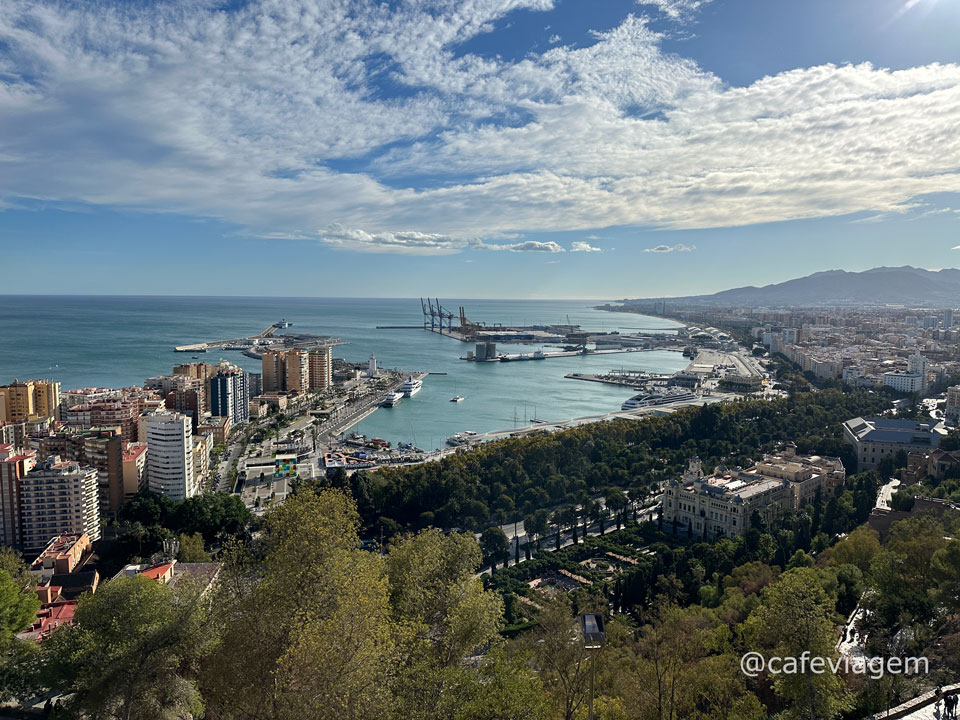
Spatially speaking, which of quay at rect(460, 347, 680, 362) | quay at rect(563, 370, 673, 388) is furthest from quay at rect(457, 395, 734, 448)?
quay at rect(460, 347, 680, 362)

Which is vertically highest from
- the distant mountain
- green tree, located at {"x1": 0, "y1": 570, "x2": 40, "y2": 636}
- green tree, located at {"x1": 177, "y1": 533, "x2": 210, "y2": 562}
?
the distant mountain

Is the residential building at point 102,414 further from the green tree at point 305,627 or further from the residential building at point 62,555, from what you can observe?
the green tree at point 305,627

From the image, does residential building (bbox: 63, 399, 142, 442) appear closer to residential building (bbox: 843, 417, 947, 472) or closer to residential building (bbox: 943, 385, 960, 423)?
residential building (bbox: 843, 417, 947, 472)

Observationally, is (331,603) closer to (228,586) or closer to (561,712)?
(228,586)

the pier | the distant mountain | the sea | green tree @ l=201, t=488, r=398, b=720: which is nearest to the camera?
green tree @ l=201, t=488, r=398, b=720

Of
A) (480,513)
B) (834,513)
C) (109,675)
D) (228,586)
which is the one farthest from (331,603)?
(834,513)

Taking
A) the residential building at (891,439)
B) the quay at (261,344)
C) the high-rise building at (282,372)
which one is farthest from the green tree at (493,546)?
the quay at (261,344)

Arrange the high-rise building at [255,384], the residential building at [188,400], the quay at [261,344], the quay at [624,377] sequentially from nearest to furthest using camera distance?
the residential building at [188,400] → the high-rise building at [255,384] → the quay at [624,377] → the quay at [261,344]
